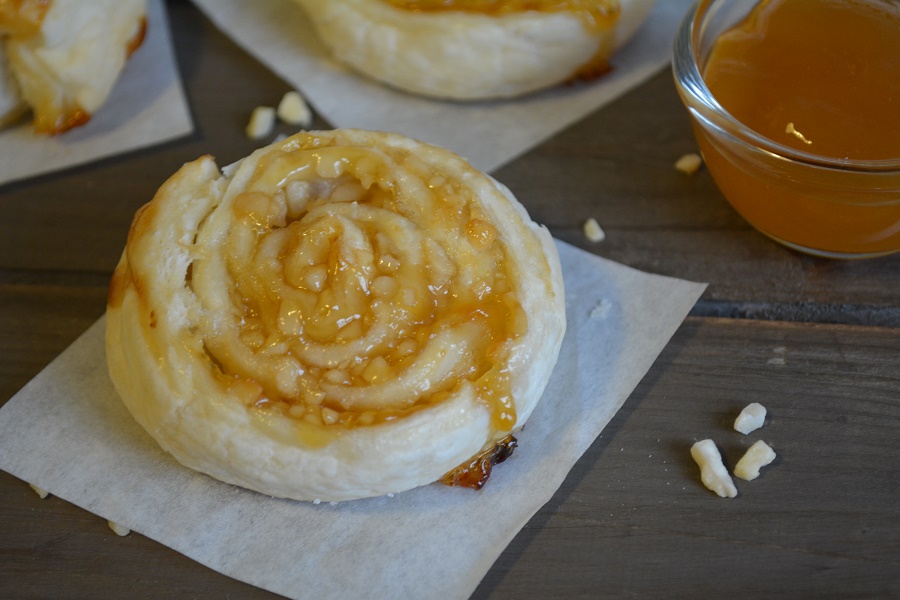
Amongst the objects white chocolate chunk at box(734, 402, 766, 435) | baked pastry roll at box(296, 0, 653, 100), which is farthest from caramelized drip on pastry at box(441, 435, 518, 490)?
baked pastry roll at box(296, 0, 653, 100)

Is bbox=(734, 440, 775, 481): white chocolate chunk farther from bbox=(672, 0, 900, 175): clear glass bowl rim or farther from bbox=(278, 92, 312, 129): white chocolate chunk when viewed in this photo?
bbox=(278, 92, 312, 129): white chocolate chunk

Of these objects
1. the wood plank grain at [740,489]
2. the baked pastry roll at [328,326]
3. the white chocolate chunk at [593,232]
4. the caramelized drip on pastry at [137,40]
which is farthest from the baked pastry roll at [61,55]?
the wood plank grain at [740,489]

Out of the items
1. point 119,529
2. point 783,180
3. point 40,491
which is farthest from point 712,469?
point 40,491

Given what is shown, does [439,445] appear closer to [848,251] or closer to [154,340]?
[154,340]

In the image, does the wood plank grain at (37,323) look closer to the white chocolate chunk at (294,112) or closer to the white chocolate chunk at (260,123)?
the white chocolate chunk at (260,123)

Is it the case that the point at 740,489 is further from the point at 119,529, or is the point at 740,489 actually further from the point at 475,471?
the point at 119,529

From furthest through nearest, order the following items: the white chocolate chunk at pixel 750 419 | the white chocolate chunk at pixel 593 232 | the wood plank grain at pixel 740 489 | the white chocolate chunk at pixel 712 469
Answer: the white chocolate chunk at pixel 593 232
the white chocolate chunk at pixel 750 419
the white chocolate chunk at pixel 712 469
the wood plank grain at pixel 740 489
